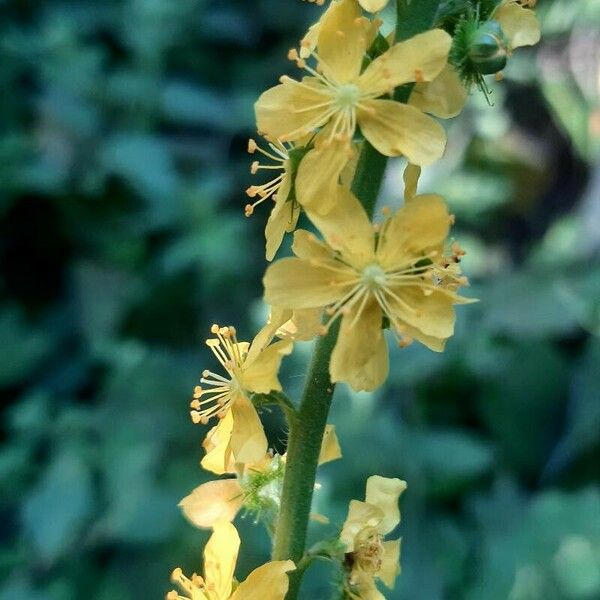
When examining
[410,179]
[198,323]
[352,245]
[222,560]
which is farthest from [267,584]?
Result: [198,323]

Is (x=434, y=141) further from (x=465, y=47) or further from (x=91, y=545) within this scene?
(x=91, y=545)

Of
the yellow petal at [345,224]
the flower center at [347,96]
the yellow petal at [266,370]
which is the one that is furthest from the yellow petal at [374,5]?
the yellow petal at [266,370]

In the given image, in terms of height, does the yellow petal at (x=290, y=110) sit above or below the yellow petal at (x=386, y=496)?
above

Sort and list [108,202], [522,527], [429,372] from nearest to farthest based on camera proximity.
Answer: [522,527], [429,372], [108,202]

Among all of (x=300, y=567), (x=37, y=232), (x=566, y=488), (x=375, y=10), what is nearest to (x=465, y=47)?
(x=375, y=10)

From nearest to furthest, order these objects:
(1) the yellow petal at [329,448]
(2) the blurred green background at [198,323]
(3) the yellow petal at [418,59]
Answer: (3) the yellow petal at [418,59] → (1) the yellow petal at [329,448] → (2) the blurred green background at [198,323]

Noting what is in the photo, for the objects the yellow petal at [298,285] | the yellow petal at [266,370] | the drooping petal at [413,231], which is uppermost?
the drooping petal at [413,231]

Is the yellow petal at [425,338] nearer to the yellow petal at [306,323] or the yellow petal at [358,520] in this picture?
the yellow petal at [306,323]

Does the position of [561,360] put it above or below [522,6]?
above
